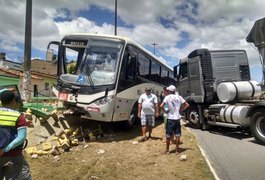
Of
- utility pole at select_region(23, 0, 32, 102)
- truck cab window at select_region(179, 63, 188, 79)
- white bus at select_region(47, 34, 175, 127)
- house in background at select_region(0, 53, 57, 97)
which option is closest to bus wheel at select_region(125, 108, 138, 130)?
white bus at select_region(47, 34, 175, 127)

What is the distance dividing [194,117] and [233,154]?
17.9 feet

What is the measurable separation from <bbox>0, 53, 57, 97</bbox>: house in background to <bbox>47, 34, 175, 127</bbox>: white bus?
7.25 metres

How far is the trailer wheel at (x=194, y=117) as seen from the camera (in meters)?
15.0

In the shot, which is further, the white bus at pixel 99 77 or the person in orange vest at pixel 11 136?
the white bus at pixel 99 77

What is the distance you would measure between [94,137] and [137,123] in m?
2.98

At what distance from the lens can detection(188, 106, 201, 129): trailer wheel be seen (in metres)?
15.0

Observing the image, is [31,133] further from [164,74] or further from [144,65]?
[164,74]

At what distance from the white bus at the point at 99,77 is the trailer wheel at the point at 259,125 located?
409 cm

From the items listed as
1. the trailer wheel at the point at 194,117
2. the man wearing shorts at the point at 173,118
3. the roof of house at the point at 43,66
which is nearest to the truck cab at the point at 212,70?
the trailer wheel at the point at 194,117

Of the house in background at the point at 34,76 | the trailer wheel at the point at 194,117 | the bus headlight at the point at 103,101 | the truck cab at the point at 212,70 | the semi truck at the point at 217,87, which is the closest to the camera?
the bus headlight at the point at 103,101

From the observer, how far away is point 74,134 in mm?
11992

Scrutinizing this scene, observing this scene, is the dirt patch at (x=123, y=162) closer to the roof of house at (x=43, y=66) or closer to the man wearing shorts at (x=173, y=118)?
the man wearing shorts at (x=173, y=118)

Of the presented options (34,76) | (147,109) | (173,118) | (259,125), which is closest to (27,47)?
(147,109)

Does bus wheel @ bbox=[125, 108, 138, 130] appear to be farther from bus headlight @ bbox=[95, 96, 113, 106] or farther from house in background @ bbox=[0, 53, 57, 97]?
house in background @ bbox=[0, 53, 57, 97]
